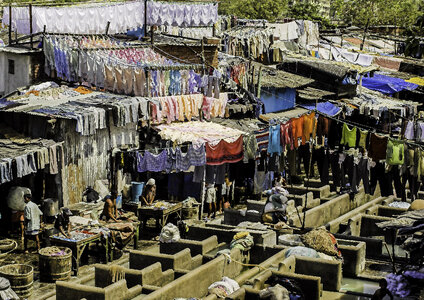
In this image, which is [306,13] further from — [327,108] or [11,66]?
[11,66]

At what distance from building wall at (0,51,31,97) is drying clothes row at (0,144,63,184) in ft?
18.9

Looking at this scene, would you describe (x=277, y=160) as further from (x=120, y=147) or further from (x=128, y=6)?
(x=128, y=6)

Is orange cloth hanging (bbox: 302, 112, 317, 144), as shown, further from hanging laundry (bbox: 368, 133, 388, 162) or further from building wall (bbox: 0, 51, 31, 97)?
building wall (bbox: 0, 51, 31, 97)

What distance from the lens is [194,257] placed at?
16562mm

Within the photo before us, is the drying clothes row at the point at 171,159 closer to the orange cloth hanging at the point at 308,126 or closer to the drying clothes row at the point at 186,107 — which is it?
the drying clothes row at the point at 186,107

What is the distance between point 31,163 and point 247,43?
1786 cm

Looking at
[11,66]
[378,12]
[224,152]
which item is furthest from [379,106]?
[378,12]

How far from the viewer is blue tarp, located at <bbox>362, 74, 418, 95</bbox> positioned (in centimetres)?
3719

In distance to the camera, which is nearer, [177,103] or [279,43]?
[177,103]

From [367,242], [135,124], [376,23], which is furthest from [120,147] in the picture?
[376,23]

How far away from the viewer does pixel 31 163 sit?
19.2 meters

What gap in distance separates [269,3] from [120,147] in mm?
41075

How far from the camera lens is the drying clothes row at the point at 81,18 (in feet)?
86.1

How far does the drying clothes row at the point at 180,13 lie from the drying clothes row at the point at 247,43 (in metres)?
1.40
